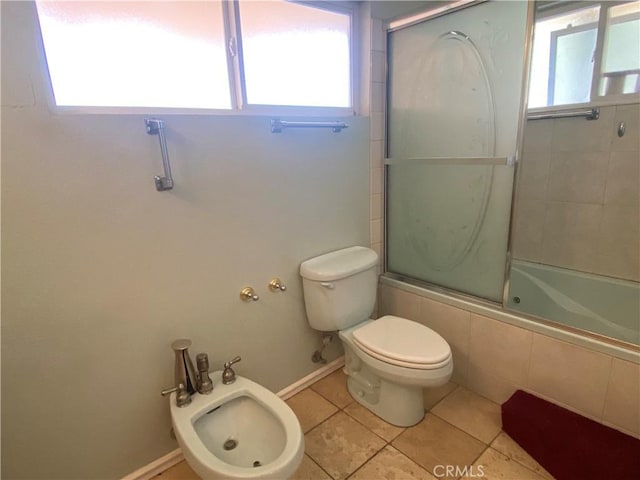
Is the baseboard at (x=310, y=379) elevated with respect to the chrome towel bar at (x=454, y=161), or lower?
lower

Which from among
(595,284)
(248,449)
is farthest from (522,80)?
(248,449)

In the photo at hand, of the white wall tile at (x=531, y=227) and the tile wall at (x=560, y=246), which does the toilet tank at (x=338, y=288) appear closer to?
the tile wall at (x=560, y=246)

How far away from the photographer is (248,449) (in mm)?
1313

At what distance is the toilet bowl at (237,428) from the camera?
1.12 metres

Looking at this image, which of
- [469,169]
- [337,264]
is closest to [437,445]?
[337,264]

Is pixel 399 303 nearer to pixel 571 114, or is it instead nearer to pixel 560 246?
pixel 560 246

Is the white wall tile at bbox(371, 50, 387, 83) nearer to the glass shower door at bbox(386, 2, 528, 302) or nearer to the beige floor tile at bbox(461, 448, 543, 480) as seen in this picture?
the glass shower door at bbox(386, 2, 528, 302)

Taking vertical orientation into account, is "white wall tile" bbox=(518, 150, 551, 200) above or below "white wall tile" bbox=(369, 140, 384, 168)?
below

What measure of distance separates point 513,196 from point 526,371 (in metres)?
0.82

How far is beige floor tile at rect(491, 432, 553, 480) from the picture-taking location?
1422 mm

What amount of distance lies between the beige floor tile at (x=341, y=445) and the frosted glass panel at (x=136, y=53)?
1.56 m

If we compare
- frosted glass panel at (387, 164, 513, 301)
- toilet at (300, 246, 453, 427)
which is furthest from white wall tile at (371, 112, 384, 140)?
toilet at (300, 246, 453, 427)

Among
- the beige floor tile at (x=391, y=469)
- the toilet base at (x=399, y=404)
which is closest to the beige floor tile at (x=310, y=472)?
the beige floor tile at (x=391, y=469)

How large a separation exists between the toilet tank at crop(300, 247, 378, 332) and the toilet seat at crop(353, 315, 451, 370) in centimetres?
11
